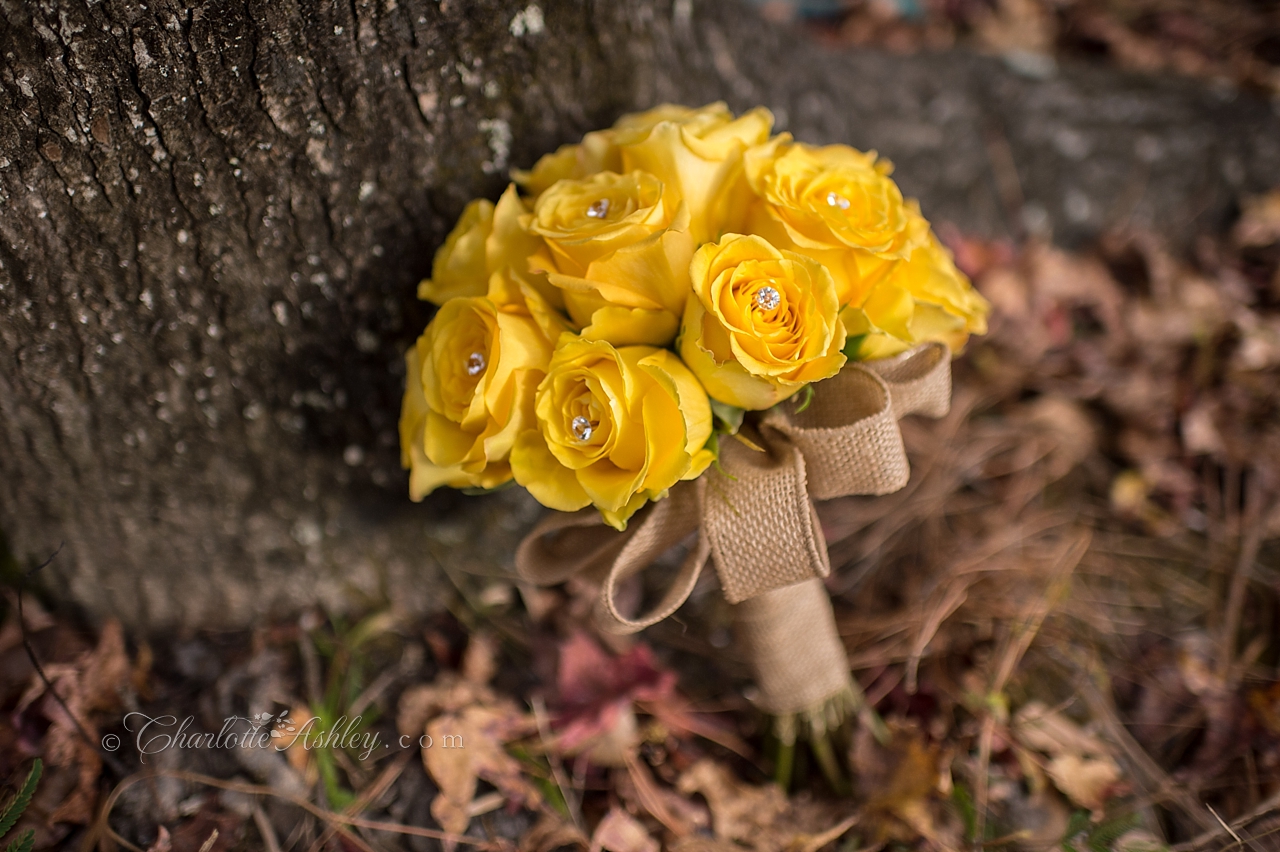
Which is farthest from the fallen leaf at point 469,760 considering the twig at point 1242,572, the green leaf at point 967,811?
the twig at point 1242,572

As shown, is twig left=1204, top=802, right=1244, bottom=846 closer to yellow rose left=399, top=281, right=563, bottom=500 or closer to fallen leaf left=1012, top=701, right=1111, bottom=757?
fallen leaf left=1012, top=701, right=1111, bottom=757

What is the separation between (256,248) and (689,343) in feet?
2.36

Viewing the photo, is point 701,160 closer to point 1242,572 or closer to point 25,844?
point 25,844

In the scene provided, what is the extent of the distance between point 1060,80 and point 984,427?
1.09 metres

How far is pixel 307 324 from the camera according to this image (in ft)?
4.32

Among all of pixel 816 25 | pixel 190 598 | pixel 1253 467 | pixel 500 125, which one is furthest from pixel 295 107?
pixel 816 25

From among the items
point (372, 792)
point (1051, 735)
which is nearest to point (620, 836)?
point (372, 792)

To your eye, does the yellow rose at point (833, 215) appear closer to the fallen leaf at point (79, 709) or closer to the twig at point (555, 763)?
the twig at point (555, 763)

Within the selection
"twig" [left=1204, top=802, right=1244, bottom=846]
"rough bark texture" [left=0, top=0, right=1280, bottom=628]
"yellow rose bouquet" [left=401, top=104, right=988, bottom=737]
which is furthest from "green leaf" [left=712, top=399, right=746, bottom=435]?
"twig" [left=1204, top=802, right=1244, bottom=846]

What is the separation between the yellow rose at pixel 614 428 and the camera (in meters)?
0.96

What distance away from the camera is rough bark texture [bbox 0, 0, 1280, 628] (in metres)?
1.09

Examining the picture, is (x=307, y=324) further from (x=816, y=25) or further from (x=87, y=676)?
(x=816, y=25)

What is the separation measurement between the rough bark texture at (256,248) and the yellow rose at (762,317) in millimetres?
541

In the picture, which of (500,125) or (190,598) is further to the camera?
(190,598)
